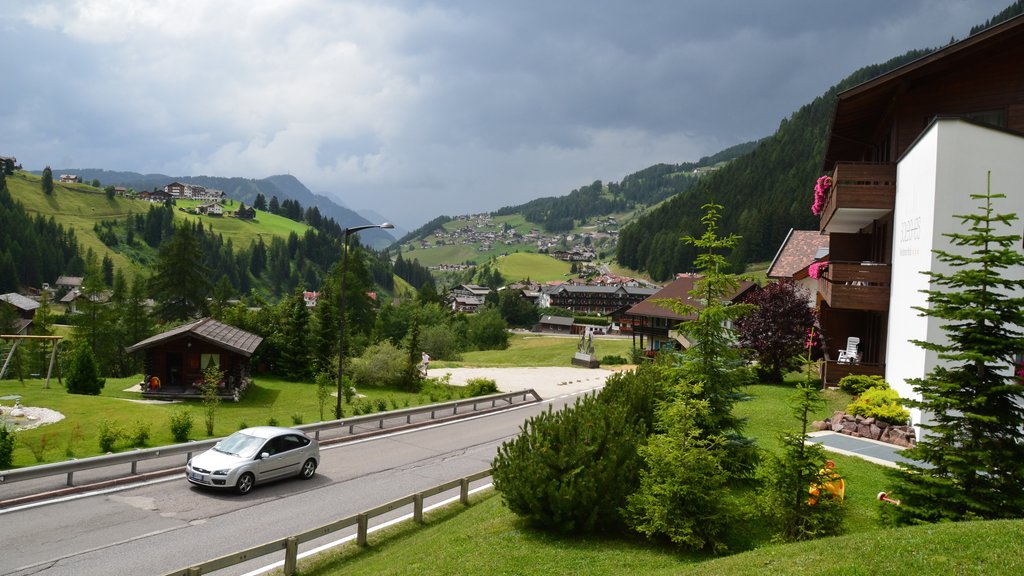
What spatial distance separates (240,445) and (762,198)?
16255cm

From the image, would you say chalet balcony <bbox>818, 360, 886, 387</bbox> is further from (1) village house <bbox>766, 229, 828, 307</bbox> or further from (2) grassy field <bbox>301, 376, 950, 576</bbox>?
(1) village house <bbox>766, 229, 828, 307</bbox>

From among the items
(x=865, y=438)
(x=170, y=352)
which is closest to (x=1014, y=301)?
(x=865, y=438)

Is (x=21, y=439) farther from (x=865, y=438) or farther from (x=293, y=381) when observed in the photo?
(x=865, y=438)

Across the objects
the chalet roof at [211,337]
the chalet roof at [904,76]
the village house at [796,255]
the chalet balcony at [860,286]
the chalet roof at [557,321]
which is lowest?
the chalet roof at [557,321]

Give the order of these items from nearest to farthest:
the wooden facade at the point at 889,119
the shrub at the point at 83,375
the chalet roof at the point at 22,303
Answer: the wooden facade at the point at 889,119 → the shrub at the point at 83,375 → the chalet roof at the point at 22,303

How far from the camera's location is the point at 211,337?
3600cm

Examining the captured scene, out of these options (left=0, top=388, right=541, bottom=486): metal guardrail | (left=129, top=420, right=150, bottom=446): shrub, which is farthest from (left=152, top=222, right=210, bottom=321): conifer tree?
(left=129, top=420, right=150, bottom=446): shrub

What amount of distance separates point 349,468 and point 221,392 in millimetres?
19507

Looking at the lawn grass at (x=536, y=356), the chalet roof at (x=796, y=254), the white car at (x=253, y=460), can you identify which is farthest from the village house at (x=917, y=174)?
the lawn grass at (x=536, y=356)

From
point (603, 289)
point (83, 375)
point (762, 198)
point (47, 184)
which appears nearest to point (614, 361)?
point (83, 375)

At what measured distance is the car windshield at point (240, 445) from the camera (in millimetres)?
16953

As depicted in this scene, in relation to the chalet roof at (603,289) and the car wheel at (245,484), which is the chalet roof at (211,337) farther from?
the chalet roof at (603,289)

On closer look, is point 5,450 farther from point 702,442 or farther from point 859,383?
point 859,383

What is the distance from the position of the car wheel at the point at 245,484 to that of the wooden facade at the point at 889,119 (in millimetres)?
20243
